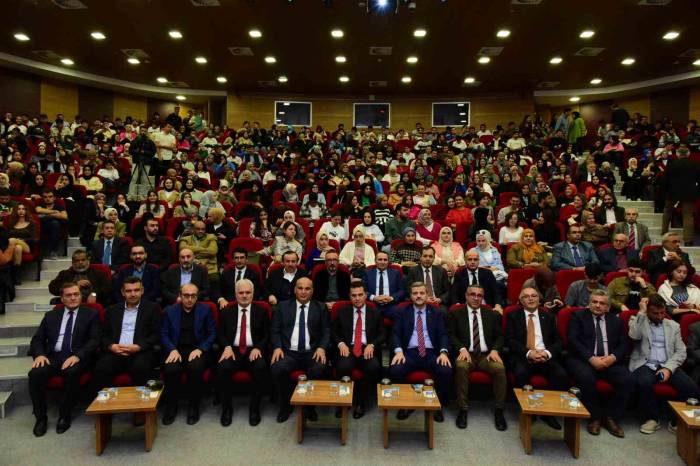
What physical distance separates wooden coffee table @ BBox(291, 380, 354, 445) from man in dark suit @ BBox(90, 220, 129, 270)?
2.83m

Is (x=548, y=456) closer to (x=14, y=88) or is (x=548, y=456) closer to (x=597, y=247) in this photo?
(x=597, y=247)

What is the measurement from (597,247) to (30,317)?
593 cm

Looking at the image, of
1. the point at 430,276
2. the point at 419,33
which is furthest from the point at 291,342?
the point at 419,33

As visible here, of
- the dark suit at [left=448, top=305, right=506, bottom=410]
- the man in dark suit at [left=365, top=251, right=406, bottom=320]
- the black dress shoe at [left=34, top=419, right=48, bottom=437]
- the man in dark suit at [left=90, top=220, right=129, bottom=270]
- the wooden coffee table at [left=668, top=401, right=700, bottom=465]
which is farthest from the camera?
the man in dark suit at [left=90, top=220, right=129, bottom=270]

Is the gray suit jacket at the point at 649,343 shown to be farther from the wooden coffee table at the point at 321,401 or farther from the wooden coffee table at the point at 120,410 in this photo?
the wooden coffee table at the point at 120,410

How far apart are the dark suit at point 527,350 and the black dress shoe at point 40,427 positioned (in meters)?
3.28

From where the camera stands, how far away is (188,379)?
11.1ft

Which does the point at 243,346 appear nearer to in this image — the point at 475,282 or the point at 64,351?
the point at 64,351

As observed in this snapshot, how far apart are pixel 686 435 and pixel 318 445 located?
227 centimetres

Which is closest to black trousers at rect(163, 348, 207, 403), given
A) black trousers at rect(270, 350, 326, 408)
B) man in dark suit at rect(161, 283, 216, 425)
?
man in dark suit at rect(161, 283, 216, 425)

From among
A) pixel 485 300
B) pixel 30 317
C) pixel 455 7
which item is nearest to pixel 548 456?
pixel 485 300

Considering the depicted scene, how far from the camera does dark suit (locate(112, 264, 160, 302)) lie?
426 cm

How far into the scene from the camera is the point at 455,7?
785 cm

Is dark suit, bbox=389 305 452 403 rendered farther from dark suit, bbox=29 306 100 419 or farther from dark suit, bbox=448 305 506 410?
dark suit, bbox=29 306 100 419
